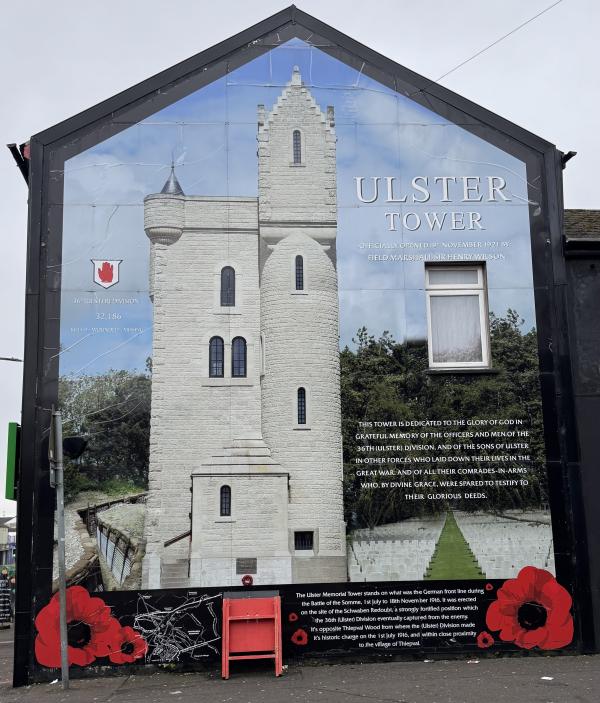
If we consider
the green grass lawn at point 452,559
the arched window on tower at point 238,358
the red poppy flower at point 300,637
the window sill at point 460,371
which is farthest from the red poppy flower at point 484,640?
the arched window on tower at point 238,358

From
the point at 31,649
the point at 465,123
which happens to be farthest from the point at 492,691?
the point at 465,123

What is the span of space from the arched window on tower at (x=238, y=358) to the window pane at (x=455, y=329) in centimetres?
275

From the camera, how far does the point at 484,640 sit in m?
11.2

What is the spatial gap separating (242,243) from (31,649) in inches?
241

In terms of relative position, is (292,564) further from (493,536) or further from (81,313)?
(81,313)

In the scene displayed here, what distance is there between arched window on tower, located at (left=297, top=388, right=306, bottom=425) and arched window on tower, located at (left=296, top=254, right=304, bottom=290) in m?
1.49

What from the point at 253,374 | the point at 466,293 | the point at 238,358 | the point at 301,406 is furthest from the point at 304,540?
the point at 466,293

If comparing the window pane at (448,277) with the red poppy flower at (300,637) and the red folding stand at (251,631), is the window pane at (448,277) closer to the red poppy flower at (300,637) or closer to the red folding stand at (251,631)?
the red folding stand at (251,631)

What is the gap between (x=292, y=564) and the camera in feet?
36.6

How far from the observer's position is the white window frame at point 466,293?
1199 centimetres

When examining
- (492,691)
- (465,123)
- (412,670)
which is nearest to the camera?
(492,691)

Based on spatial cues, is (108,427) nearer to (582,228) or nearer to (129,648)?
(129,648)

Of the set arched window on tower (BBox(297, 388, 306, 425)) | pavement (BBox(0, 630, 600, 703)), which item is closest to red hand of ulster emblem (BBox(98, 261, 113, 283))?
arched window on tower (BBox(297, 388, 306, 425))

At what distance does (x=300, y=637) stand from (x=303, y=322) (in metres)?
4.29
